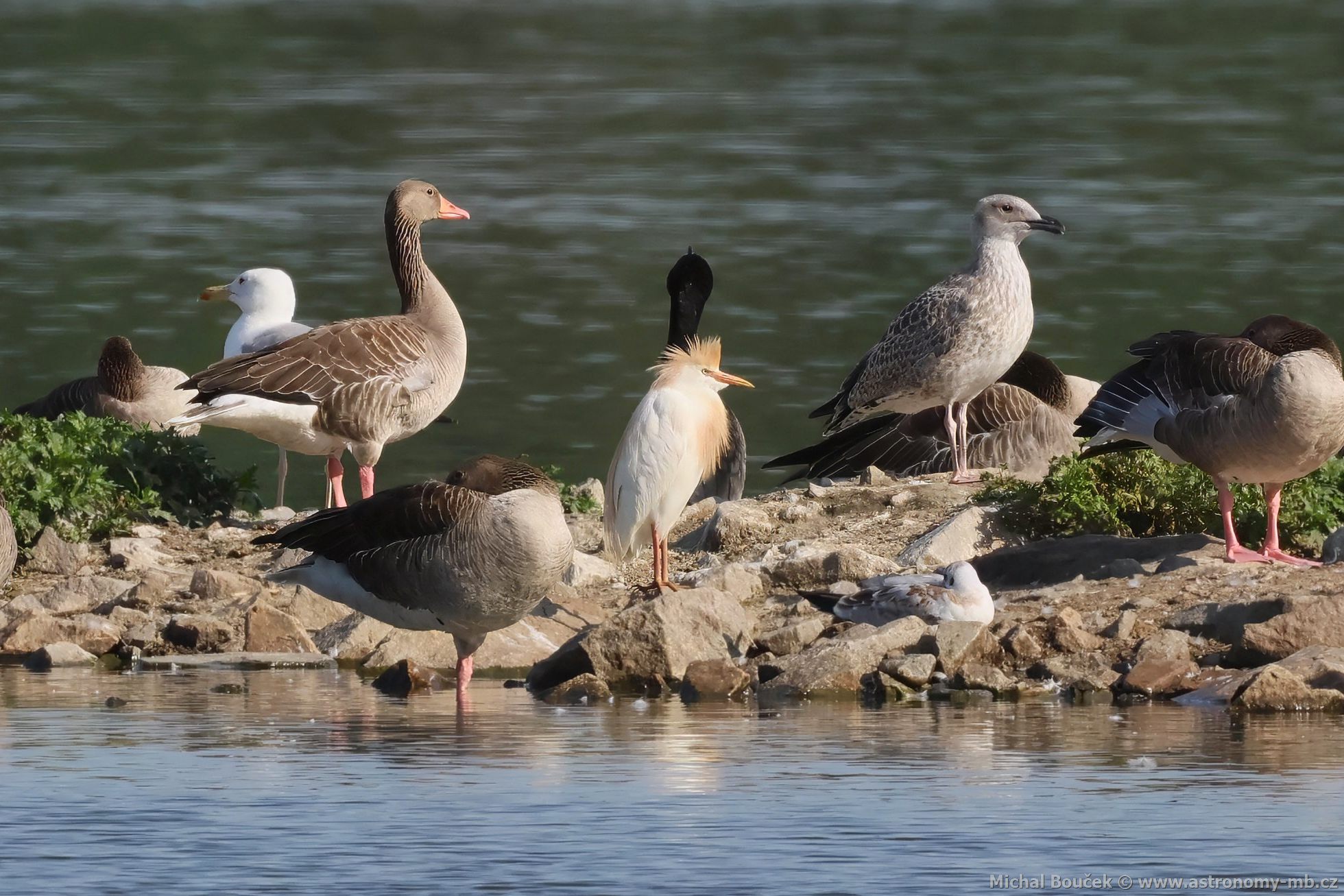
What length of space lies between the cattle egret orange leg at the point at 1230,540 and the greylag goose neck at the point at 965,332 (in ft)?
9.98

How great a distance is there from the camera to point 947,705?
1017 centimetres

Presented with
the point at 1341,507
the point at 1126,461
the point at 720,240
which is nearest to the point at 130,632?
the point at 1126,461

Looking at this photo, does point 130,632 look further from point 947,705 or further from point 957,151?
point 957,151

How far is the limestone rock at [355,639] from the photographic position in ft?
38.8

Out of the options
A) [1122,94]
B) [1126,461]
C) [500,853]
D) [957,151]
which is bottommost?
[500,853]

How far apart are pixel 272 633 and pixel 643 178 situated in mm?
26737

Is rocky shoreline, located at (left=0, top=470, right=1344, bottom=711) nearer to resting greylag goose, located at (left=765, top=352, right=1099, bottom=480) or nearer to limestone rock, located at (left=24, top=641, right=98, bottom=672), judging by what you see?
limestone rock, located at (left=24, top=641, right=98, bottom=672)

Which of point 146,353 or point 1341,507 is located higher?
point 146,353

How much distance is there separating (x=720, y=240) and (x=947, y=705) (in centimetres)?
2131

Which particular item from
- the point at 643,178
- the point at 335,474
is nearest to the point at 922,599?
the point at 335,474

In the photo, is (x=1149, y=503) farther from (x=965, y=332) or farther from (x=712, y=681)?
(x=712, y=681)

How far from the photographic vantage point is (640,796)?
8250 mm

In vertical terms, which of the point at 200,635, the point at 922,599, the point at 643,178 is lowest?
the point at 200,635

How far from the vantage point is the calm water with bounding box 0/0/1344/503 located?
24.4m
